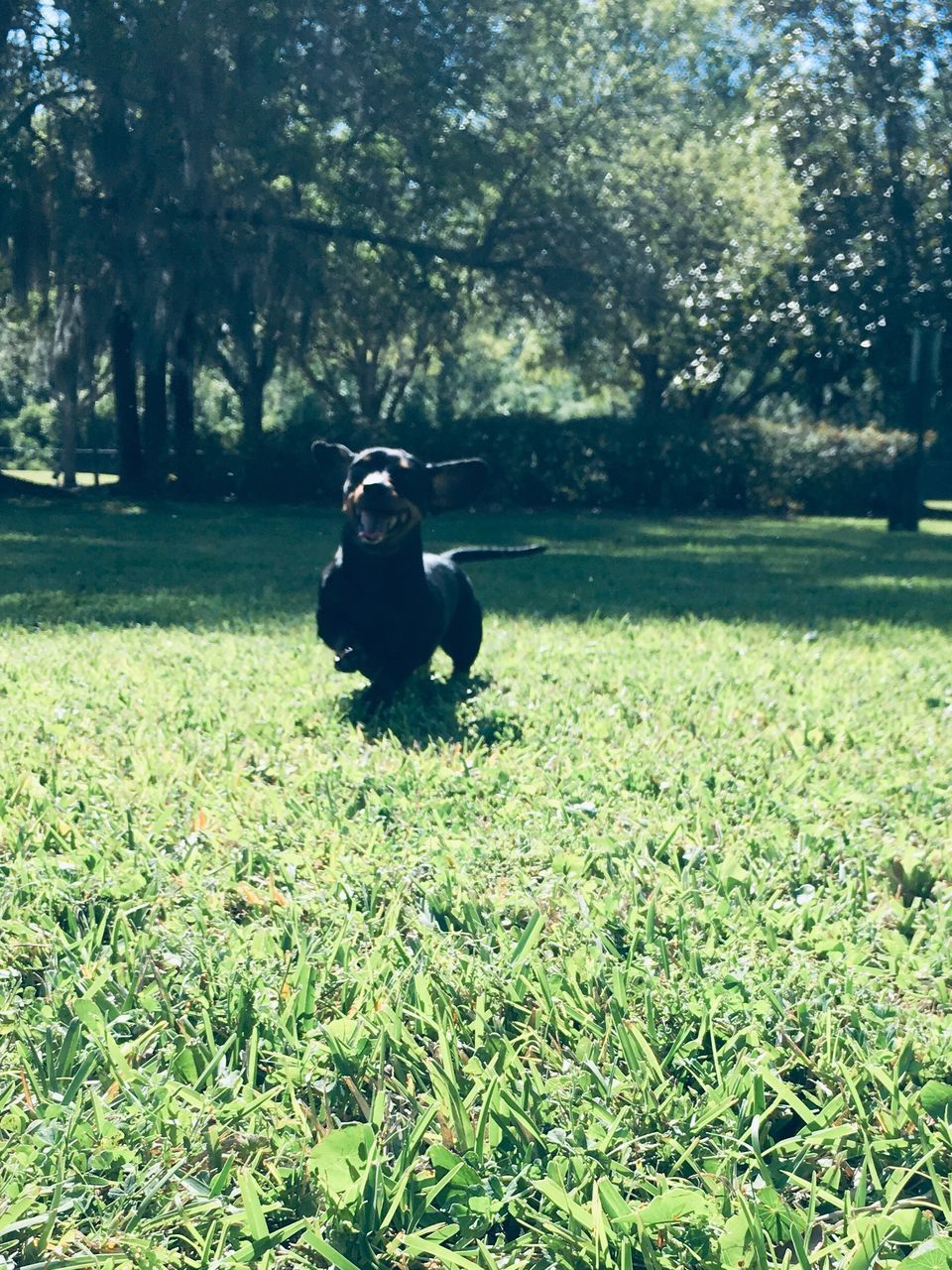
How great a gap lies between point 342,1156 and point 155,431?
2318 centimetres

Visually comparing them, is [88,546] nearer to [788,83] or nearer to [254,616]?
[254,616]

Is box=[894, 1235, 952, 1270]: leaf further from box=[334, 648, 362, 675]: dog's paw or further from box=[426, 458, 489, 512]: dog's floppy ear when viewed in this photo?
box=[426, 458, 489, 512]: dog's floppy ear

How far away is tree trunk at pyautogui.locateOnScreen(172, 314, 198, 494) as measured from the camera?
2233cm

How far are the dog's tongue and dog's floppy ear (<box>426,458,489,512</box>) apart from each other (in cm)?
48

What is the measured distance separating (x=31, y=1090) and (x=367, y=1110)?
0.54 m

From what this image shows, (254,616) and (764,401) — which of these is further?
(764,401)

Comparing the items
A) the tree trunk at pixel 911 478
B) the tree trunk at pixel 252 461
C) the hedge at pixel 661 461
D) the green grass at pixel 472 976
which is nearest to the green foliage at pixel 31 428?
the tree trunk at pixel 252 461

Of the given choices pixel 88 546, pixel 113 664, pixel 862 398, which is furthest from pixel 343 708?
pixel 862 398

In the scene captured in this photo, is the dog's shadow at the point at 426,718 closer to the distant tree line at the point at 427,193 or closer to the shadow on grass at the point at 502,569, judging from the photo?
the shadow on grass at the point at 502,569

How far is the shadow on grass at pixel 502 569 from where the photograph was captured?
912cm

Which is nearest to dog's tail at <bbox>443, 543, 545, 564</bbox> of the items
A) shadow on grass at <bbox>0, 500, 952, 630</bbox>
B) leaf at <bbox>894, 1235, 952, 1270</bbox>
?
shadow on grass at <bbox>0, 500, 952, 630</bbox>

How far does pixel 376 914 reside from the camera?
2867 millimetres

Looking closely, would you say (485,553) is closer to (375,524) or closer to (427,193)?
(375,524)

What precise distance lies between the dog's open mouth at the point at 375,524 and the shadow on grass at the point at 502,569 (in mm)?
3354
